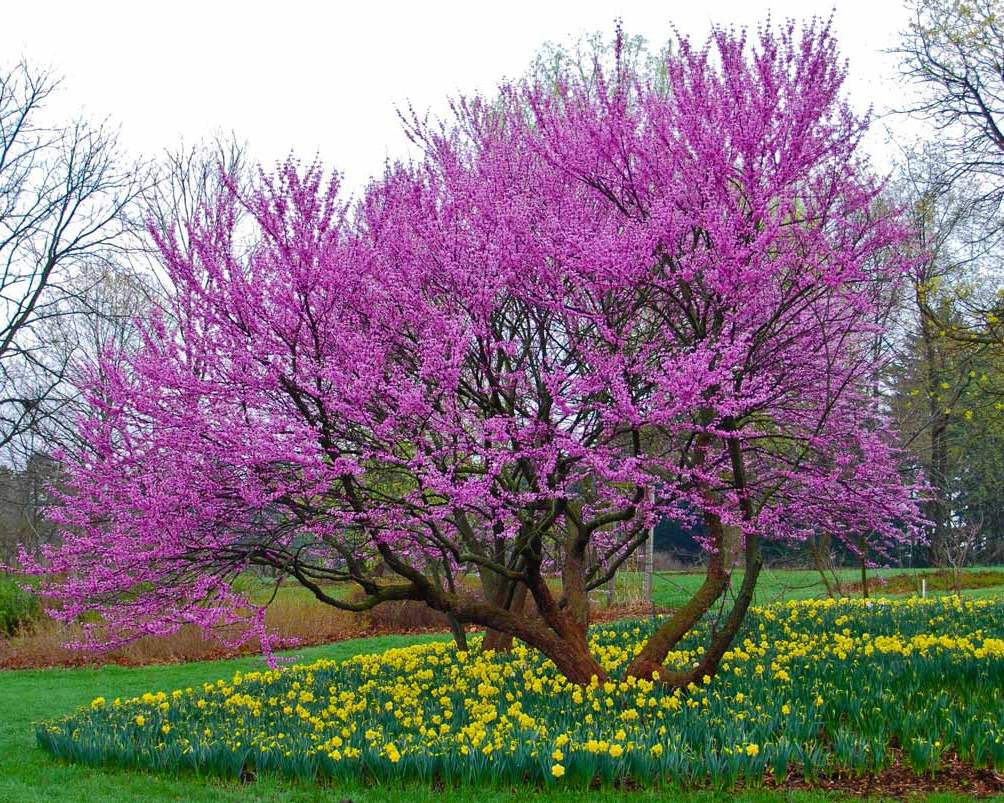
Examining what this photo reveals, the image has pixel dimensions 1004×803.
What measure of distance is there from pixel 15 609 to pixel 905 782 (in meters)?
17.1

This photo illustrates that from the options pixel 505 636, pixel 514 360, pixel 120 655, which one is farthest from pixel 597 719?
pixel 120 655

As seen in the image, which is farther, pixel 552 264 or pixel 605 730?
pixel 552 264

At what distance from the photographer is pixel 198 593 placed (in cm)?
566

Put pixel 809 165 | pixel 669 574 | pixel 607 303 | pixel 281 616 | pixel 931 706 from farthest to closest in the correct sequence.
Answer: pixel 669 574 → pixel 281 616 → pixel 607 303 → pixel 809 165 → pixel 931 706

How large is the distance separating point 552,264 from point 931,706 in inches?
159

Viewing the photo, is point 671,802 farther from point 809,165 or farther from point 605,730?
point 809,165

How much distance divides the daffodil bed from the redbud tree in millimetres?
729

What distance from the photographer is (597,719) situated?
5.78 metres

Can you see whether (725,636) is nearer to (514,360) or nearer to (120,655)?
(514,360)

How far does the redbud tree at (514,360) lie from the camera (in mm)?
5641

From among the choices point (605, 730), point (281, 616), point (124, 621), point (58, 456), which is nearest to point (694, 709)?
point (605, 730)

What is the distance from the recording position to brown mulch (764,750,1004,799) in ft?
14.8

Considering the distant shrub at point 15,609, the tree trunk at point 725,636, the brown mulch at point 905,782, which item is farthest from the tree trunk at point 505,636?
the distant shrub at point 15,609

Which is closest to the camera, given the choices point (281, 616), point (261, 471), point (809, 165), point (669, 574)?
point (261, 471)
